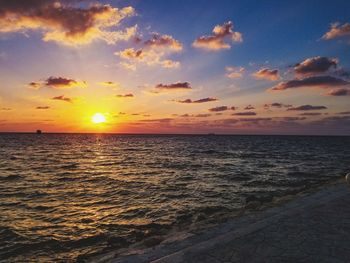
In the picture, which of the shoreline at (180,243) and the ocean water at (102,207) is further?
the ocean water at (102,207)

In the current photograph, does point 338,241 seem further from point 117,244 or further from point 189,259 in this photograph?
point 117,244

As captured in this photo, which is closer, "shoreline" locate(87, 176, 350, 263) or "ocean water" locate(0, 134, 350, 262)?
"shoreline" locate(87, 176, 350, 263)

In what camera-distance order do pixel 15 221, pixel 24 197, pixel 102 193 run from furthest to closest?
pixel 102 193 < pixel 24 197 < pixel 15 221

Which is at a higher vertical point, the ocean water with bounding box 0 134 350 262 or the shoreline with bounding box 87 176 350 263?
the shoreline with bounding box 87 176 350 263

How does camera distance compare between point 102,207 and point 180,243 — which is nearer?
point 180,243

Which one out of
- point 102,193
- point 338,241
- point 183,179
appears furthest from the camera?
point 183,179

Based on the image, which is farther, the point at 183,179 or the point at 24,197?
the point at 183,179

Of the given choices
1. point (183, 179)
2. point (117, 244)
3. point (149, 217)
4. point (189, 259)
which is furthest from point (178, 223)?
point (183, 179)

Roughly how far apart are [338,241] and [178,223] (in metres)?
6.74

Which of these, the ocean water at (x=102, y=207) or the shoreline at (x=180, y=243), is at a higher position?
the shoreline at (x=180, y=243)

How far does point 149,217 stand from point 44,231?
4246 mm

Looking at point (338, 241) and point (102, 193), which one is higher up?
point (338, 241)

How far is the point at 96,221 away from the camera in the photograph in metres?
13.4

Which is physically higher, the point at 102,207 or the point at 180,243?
the point at 180,243
